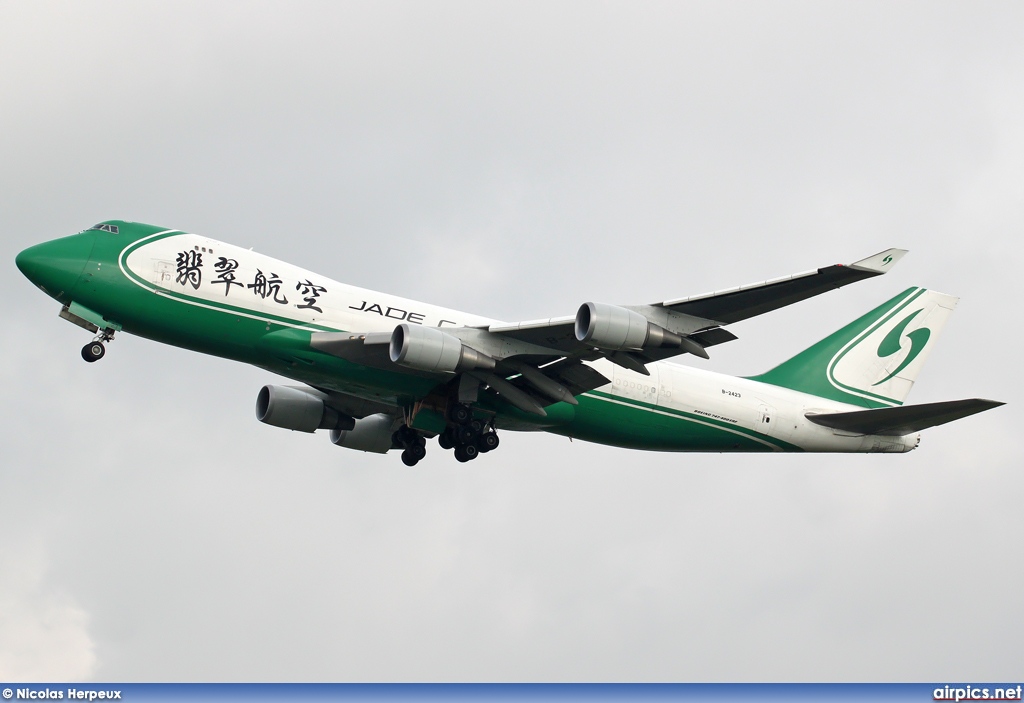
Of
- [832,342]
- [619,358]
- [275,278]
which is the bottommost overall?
[619,358]

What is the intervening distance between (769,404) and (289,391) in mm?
14973

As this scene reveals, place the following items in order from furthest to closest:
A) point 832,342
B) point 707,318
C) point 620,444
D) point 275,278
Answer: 1. point 832,342
2. point 620,444
3. point 275,278
4. point 707,318

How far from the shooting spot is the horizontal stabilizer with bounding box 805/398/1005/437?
3519 centimetres

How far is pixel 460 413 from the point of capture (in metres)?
34.4

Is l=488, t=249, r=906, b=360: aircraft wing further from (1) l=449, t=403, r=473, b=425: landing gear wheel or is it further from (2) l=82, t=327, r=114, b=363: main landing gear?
(2) l=82, t=327, r=114, b=363: main landing gear

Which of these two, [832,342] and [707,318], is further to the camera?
[832,342]

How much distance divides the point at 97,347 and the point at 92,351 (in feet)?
0.57

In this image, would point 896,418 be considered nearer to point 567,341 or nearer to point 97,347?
point 567,341

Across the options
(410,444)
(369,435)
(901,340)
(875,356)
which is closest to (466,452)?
(410,444)

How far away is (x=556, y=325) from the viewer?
31.6 metres

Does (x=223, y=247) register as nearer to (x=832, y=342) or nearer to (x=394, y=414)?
(x=394, y=414)

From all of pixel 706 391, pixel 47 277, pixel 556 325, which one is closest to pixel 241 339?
pixel 47 277

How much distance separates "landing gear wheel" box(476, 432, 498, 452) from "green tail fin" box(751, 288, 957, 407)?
9585mm

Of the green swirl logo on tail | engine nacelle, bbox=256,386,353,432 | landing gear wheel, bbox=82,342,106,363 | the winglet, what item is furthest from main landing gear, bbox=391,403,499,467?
the green swirl logo on tail
